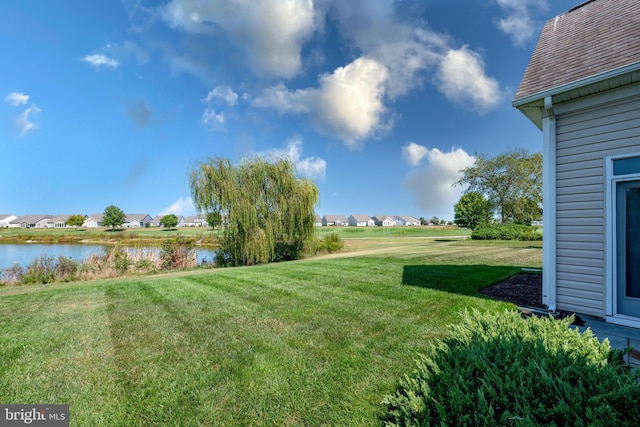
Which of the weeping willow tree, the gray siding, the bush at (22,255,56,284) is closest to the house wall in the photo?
the gray siding

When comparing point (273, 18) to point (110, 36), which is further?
point (110, 36)

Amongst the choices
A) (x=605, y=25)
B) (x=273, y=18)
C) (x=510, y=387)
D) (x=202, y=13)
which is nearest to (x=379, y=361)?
(x=510, y=387)

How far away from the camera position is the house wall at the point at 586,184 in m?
3.84

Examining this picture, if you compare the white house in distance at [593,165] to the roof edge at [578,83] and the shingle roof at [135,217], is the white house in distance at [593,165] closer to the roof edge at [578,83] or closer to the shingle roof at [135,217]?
the roof edge at [578,83]

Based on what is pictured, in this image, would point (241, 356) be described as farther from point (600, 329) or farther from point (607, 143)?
point (607, 143)

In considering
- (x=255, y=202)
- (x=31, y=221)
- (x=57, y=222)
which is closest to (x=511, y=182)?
(x=255, y=202)

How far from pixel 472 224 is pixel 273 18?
26409 millimetres

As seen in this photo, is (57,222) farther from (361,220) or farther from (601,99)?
(601,99)

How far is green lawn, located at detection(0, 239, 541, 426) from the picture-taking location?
2121mm

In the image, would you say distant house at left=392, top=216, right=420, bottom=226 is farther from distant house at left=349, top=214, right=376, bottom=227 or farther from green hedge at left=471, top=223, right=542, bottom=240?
green hedge at left=471, top=223, right=542, bottom=240

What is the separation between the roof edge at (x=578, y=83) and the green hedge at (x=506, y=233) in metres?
22.7

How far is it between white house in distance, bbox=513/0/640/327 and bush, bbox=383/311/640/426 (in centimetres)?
242

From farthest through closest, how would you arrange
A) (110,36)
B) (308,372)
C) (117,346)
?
(110,36), (117,346), (308,372)

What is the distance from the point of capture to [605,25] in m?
4.62
